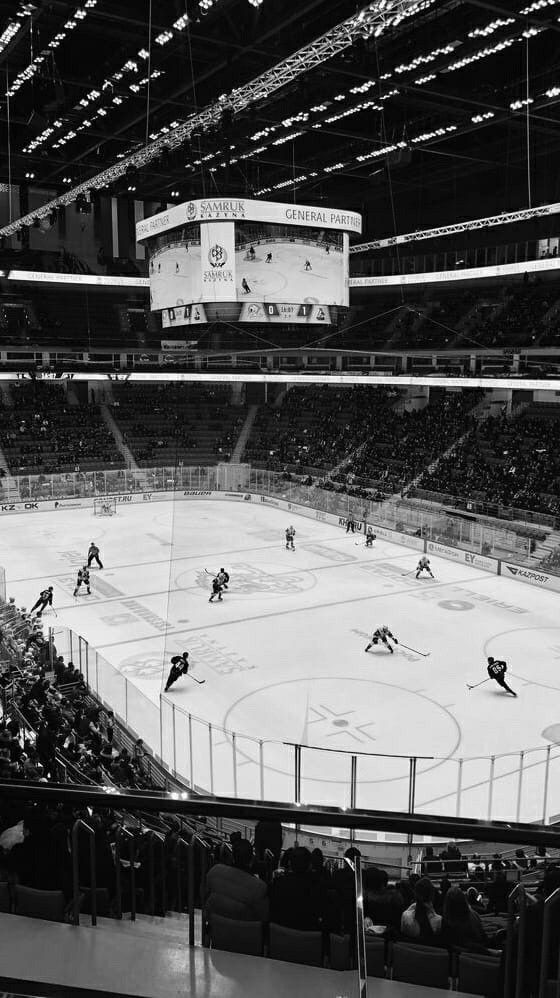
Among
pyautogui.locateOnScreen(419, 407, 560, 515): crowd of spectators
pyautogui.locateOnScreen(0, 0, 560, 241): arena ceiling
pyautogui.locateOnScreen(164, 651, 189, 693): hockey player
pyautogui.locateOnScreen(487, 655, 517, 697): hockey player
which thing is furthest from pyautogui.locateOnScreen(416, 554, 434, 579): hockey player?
pyautogui.locateOnScreen(0, 0, 560, 241): arena ceiling

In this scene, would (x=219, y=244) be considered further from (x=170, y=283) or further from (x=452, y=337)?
(x=452, y=337)

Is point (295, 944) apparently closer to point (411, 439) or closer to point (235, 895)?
point (235, 895)

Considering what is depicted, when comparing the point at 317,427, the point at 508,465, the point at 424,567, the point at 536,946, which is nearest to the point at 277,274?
the point at 424,567

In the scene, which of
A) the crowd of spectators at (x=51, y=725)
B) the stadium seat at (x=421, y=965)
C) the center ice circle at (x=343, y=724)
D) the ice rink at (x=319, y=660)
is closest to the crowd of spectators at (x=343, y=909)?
the stadium seat at (x=421, y=965)

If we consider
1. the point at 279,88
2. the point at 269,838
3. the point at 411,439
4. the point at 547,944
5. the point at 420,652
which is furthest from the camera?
the point at 411,439

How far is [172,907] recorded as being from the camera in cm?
459

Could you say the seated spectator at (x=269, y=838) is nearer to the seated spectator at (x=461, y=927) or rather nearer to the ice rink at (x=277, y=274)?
the seated spectator at (x=461, y=927)

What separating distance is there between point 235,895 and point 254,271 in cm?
2213

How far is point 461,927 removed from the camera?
11.2 ft

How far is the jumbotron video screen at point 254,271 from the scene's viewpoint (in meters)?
23.4

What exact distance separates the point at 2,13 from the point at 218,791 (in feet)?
63.5

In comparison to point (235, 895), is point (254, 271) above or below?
above

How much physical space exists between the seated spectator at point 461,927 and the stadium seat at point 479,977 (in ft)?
0.71

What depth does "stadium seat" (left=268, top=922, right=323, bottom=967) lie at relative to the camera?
3.14 metres
